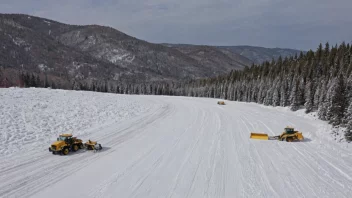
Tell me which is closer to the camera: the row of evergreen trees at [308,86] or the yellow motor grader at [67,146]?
the yellow motor grader at [67,146]

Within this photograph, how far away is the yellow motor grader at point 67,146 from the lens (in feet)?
50.3

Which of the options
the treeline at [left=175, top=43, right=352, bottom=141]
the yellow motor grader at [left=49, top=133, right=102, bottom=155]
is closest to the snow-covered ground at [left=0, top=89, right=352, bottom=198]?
the yellow motor grader at [left=49, top=133, right=102, bottom=155]

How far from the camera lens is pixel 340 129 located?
Answer: 2377 cm

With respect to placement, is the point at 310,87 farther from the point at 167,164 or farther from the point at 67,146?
the point at 67,146

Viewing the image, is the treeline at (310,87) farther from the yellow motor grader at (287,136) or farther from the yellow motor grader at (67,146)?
the yellow motor grader at (67,146)

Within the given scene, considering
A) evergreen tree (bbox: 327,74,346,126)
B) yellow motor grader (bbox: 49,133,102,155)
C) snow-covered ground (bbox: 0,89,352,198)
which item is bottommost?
snow-covered ground (bbox: 0,89,352,198)

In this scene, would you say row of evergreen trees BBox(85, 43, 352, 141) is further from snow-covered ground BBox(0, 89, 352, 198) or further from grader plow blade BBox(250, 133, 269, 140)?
snow-covered ground BBox(0, 89, 352, 198)

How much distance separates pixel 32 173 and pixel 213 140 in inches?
543

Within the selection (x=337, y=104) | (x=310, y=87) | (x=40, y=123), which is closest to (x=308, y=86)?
(x=310, y=87)

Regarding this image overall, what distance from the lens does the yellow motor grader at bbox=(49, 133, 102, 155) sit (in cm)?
1533

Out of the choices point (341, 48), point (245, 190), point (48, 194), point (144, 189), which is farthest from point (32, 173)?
point (341, 48)

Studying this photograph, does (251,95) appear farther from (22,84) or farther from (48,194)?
(22,84)

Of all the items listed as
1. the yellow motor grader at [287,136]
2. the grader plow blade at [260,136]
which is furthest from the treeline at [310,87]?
the grader plow blade at [260,136]

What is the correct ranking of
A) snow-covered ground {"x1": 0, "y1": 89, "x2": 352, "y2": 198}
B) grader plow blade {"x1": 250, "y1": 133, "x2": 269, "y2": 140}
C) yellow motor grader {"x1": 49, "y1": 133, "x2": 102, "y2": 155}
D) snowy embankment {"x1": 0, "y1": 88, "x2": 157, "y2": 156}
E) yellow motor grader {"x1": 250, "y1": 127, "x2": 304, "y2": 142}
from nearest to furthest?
1. snow-covered ground {"x1": 0, "y1": 89, "x2": 352, "y2": 198}
2. yellow motor grader {"x1": 49, "y1": 133, "x2": 102, "y2": 155}
3. snowy embankment {"x1": 0, "y1": 88, "x2": 157, "y2": 156}
4. yellow motor grader {"x1": 250, "y1": 127, "x2": 304, "y2": 142}
5. grader plow blade {"x1": 250, "y1": 133, "x2": 269, "y2": 140}
